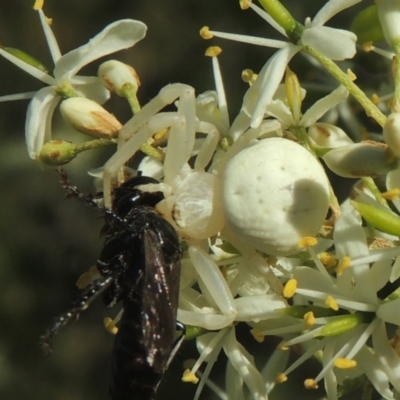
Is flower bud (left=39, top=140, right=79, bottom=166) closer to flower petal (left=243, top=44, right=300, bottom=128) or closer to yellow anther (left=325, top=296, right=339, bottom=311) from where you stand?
flower petal (left=243, top=44, right=300, bottom=128)

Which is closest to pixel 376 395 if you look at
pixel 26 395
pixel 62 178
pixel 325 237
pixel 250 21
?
pixel 325 237

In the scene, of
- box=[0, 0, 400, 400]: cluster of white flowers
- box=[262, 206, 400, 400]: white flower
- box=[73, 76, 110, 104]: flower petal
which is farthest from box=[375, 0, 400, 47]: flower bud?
box=[73, 76, 110, 104]: flower petal

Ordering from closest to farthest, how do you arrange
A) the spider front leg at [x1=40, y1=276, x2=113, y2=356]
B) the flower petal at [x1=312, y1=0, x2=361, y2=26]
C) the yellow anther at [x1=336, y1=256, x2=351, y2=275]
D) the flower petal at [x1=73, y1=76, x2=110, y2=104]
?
the spider front leg at [x1=40, y1=276, x2=113, y2=356] → the yellow anther at [x1=336, y1=256, x2=351, y2=275] → the flower petal at [x1=312, y1=0, x2=361, y2=26] → the flower petal at [x1=73, y1=76, x2=110, y2=104]

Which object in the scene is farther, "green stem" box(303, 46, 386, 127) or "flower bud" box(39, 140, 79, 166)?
"flower bud" box(39, 140, 79, 166)

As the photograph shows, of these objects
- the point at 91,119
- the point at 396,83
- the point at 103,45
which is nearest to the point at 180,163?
the point at 91,119

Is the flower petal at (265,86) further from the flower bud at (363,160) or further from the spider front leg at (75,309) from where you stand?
the spider front leg at (75,309)

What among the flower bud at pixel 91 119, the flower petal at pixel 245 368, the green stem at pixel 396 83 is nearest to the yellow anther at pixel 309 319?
the flower petal at pixel 245 368
